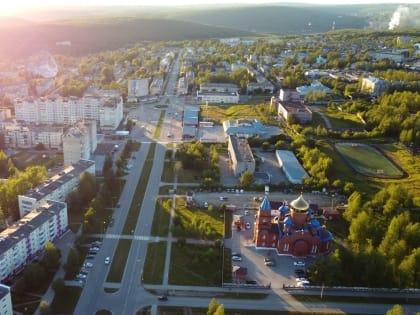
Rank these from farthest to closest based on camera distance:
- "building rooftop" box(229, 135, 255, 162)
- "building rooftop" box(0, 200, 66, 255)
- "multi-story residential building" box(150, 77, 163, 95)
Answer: "multi-story residential building" box(150, 77, 163, 95) < "building rooftop" box(229, 135, 255, 162) < "building rooftop" box(0, 200, 66, 255)

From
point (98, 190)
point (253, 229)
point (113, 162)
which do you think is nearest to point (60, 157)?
point (113, 162)

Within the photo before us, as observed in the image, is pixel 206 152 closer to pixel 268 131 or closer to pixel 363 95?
pixel 268 131

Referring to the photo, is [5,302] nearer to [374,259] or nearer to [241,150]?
[374,259]

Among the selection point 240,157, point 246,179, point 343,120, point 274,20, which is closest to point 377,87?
point 343,120

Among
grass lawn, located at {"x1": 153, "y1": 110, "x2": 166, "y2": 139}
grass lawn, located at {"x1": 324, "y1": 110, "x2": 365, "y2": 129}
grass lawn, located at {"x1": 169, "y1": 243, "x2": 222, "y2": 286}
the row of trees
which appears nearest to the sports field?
grass lawn, located at {"x1": 324, "y1": 110, "x2": 365, "y2": 129}

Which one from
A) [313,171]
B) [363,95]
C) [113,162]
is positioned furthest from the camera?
[363,95]

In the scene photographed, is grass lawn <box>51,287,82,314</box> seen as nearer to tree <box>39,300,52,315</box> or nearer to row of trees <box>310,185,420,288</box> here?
tree <box>39,300,52,315</box>
